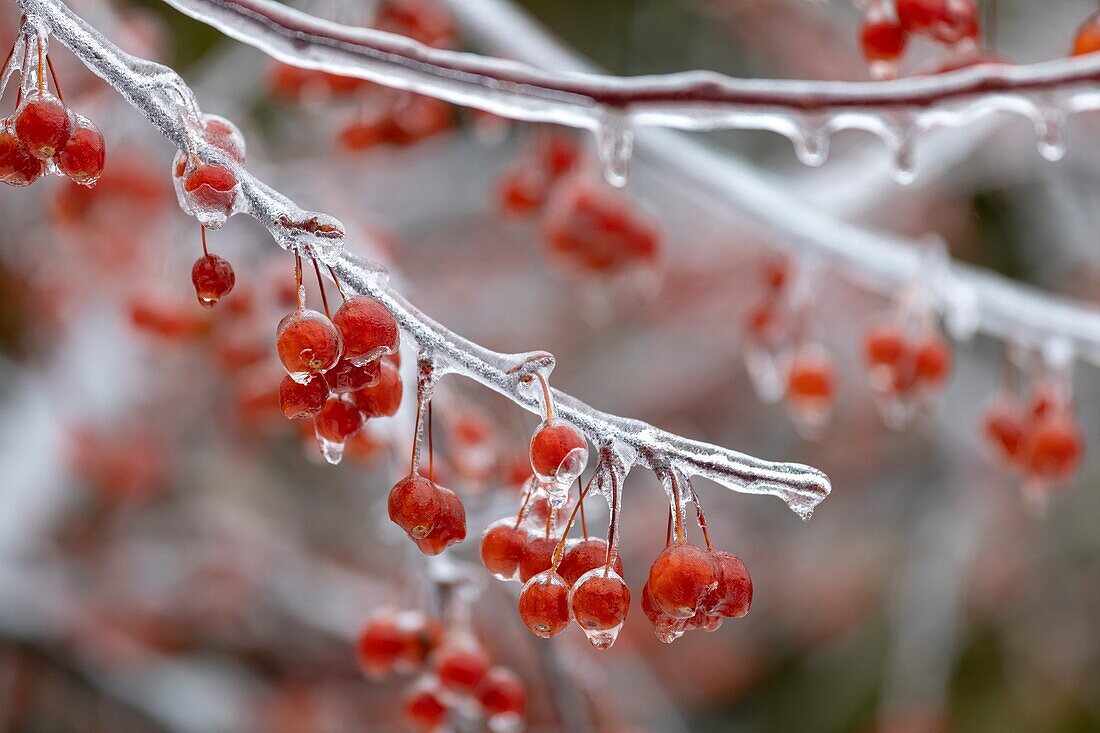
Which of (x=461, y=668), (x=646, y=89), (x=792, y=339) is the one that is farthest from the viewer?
(x=792, y=339)

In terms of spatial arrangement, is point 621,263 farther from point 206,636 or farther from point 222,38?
Answer: point 222,38

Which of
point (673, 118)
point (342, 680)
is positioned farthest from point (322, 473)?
point (673, 118)

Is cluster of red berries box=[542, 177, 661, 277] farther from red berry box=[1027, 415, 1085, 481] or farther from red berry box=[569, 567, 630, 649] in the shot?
red berry box=[569, 567, 630, 649]

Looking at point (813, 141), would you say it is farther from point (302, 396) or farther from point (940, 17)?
point (302, 396)

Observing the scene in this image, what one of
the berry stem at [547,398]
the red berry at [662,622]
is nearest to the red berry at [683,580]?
the red berry at [662,622]

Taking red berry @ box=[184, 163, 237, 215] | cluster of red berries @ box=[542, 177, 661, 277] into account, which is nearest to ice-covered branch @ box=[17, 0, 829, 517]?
red berry @ box=[184, 163, 237, 215]

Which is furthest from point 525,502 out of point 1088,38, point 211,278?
point 1088,38

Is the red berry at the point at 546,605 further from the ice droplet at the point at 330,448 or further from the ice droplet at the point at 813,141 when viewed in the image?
the ice droplet at the point at 813,141
